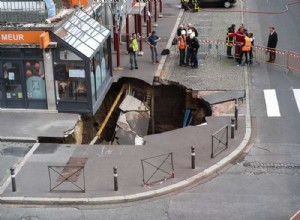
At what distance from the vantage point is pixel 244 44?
28719 mm

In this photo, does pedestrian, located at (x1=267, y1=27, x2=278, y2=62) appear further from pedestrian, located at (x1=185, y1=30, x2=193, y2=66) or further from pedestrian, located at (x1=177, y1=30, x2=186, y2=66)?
pedestrian, located at (x1=177, y1=30, x2=186, y2=66)

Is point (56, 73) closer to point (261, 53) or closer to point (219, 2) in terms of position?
point (261, 53)

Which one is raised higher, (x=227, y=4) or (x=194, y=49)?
(x=227, y=4)

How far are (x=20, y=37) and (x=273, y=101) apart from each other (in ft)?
32.9

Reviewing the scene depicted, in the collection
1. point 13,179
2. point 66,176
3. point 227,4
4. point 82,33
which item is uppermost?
point 82,33

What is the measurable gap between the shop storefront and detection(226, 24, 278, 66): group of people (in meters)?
7.36

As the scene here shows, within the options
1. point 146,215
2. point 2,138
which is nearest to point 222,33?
point 2,138

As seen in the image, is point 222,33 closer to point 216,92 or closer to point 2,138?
point 216,92

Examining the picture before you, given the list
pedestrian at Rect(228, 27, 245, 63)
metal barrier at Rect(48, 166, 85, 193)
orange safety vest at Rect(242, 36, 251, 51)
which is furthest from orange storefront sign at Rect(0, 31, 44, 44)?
pedestrian at Rect(228, 27, 245, 63)

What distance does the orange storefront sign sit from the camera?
23.4m

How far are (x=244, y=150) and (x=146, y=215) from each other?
507 cm

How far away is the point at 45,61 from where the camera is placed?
23.9 metres

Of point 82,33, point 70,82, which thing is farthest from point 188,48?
point 70,82

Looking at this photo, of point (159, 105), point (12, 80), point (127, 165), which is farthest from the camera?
point (159, 105)
